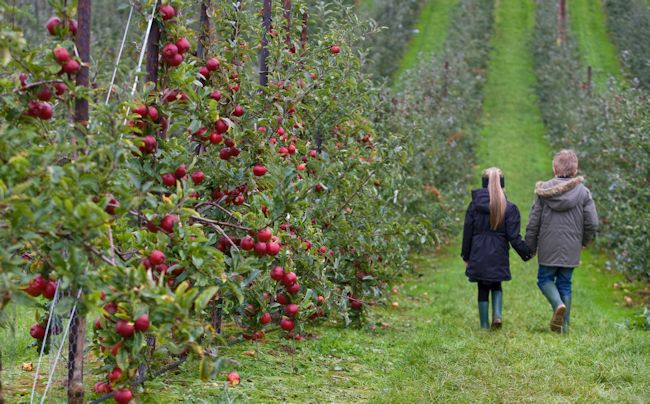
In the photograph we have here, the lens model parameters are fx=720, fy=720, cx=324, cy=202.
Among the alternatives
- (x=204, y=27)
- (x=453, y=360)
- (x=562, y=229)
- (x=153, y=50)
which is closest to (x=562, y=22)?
(x=562, y=229)

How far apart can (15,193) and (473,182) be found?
19008mm

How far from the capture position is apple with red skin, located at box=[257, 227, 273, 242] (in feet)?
11.2

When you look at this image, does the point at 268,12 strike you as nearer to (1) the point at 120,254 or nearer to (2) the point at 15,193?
(1) the point at 120,254

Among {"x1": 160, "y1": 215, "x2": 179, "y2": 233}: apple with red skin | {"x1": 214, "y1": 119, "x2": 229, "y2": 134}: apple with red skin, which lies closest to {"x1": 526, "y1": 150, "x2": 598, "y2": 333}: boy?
{"x1": 214, "y1": 119, "x2": 229, "y2": 134}: apple with red skin

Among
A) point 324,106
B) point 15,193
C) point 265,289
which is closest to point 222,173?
point 265,289

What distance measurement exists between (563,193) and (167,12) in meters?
4.44

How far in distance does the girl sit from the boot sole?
18.9 inches

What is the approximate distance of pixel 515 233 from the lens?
22.0 feet

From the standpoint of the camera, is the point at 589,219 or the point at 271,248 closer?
the point at 271,248

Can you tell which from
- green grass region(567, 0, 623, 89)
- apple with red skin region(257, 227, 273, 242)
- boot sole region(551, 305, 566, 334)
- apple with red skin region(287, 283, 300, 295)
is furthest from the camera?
green grass region(567, 0, 623, 89)

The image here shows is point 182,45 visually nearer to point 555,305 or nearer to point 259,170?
point 259,170

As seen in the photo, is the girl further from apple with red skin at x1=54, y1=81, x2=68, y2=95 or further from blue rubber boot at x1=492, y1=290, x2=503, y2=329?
apple with red skin at x1=54, y1=81, x2=68, y2=95

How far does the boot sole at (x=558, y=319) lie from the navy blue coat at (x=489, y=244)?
1.69ft

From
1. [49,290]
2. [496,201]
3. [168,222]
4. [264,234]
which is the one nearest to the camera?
[49,290]
